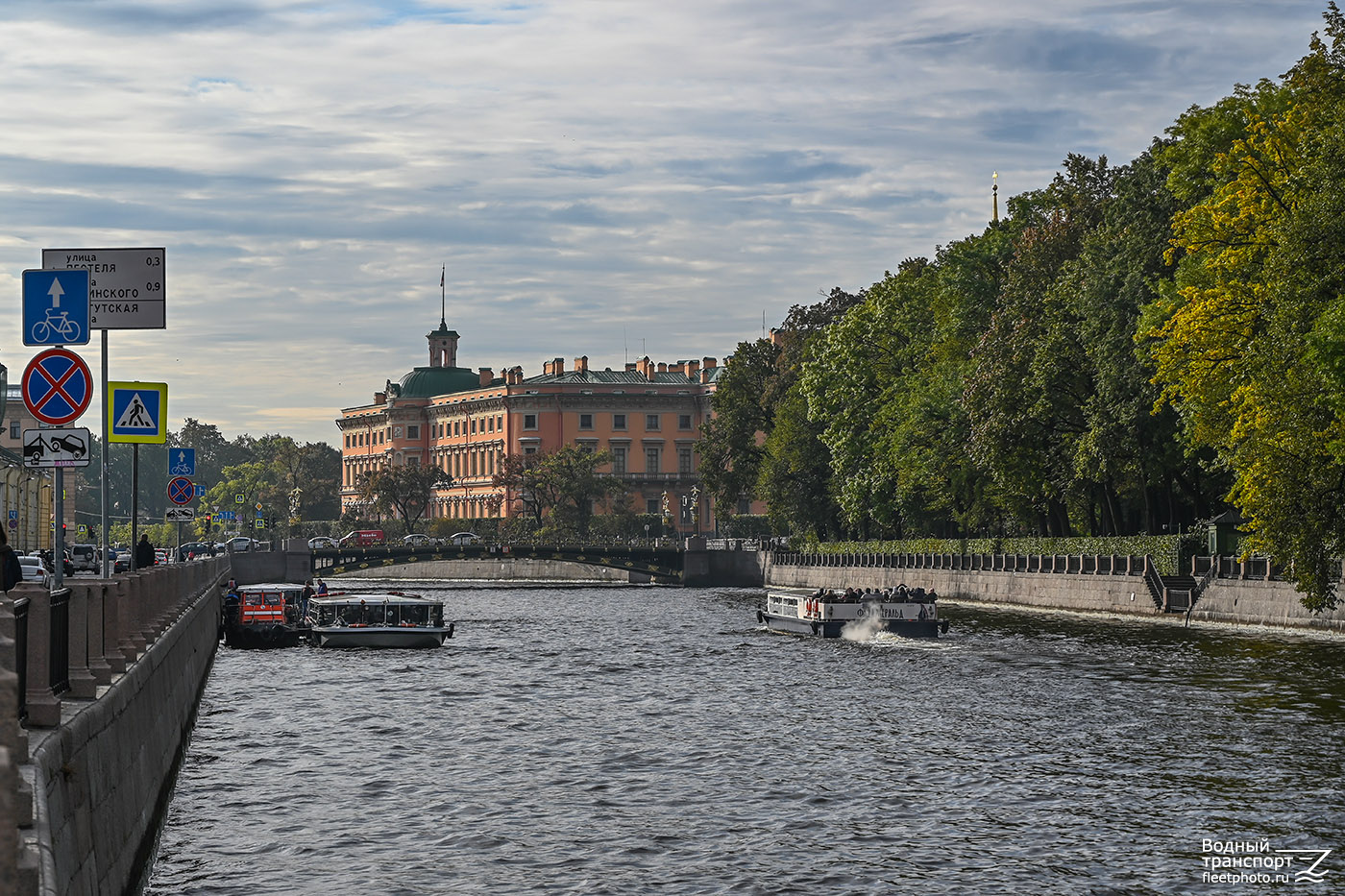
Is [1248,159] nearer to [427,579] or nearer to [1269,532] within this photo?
[1269,532]

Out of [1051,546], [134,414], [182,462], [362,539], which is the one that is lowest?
[362,539]

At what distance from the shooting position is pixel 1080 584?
7394 centimetres

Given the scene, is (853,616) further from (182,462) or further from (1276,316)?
(182,462)

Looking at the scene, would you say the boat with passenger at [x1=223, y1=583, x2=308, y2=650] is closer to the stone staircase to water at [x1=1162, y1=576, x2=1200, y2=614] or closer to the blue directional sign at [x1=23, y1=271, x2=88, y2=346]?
the stone staircase to water at [x1=1162, y1=576, x2=1200, y2=614]

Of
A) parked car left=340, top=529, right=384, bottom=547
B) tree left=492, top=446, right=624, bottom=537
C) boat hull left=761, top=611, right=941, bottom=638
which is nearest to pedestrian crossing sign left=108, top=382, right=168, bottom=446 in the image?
boat hull left=761, top=611, right=941, bottom=638

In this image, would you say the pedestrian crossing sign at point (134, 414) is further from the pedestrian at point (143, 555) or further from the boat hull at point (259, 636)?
the boat hull at point (259, 636)

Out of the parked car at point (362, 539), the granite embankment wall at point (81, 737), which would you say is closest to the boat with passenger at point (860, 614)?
the granite embankment wall at point (81, 737)

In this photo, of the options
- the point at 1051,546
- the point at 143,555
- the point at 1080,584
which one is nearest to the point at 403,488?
the point at 1051,546

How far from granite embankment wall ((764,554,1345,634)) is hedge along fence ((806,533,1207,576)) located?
25.1 inches

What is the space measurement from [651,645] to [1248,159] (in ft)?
81.2

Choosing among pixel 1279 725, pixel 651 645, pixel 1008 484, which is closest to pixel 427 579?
pixel 1008 484

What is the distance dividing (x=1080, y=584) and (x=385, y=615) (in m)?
28.9

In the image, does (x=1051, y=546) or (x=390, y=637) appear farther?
(x=1051, y=546)

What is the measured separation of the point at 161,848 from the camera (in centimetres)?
2183
